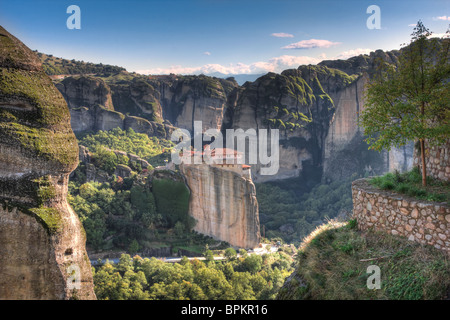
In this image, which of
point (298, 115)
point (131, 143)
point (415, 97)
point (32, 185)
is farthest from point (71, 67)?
point (415, 97)

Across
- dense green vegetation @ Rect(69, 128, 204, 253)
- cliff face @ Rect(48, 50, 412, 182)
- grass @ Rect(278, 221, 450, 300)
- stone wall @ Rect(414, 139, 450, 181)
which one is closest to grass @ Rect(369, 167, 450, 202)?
stone wall @ Rect(414, 139, 450, 181)

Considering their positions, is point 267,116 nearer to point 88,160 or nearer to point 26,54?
point 88,160

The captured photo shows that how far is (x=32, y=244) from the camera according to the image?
872cm

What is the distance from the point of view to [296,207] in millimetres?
41156

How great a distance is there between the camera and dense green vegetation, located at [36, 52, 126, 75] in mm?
60650

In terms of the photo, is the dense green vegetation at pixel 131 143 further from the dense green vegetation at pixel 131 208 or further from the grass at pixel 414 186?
the grass at pixel 414 186

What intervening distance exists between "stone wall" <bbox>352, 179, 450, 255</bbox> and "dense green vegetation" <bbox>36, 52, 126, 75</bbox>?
196 feet

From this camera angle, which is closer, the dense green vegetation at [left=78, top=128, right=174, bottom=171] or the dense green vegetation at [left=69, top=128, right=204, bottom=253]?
the dense green vegetation at [left=69, top=128, right=204, bottom=253]

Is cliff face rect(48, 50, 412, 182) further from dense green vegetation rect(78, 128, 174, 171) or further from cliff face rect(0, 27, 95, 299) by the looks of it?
cliff face rect(0, 27, 95, 299)

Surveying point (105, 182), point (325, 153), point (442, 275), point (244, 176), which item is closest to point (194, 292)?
point (244, 176)

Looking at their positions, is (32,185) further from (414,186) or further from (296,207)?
(296,207)

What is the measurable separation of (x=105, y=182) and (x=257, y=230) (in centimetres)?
1455

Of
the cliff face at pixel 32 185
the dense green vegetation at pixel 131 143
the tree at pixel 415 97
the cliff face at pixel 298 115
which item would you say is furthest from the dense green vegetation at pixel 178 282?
the cliff face at pixel 298 115
